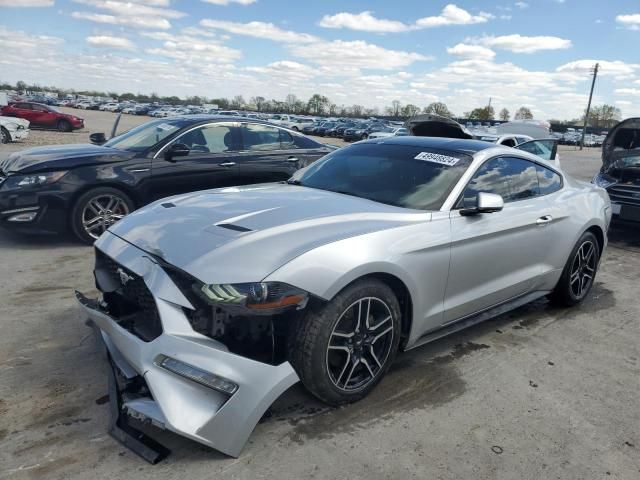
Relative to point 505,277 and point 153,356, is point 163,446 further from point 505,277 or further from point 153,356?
point 505,277

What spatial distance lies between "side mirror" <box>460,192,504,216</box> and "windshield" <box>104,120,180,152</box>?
169 inches

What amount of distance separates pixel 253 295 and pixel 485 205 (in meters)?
1.76

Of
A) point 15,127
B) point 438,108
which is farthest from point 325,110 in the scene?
point 15,127

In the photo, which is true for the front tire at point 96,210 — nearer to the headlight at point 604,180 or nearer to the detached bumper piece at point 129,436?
the detached bumper piece at point 129,436

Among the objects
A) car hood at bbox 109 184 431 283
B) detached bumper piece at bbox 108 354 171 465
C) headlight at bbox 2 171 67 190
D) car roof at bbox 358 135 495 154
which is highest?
car roof at bbox 358 135 495 154

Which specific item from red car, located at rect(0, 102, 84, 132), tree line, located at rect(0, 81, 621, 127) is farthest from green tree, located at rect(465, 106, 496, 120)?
red car, located at rect(0, 102, 84, 132)

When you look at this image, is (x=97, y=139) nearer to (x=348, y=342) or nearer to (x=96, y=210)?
(x=96, y=210)

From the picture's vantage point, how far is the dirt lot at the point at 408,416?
8.32 feet

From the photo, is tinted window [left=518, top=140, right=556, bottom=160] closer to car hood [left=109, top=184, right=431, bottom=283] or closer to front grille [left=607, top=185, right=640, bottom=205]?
front grille [left=607, top=185, right=640, bottom=205]

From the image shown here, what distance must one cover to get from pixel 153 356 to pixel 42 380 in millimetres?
1141

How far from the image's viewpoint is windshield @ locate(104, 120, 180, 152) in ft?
21.3

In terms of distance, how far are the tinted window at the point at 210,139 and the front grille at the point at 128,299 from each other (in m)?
3.56

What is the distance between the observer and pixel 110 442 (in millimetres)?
2637

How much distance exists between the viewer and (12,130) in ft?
60.9
